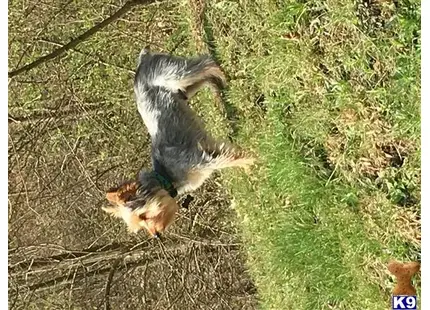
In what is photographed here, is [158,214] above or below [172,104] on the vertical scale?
below

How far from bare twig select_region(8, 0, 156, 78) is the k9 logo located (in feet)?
6.13

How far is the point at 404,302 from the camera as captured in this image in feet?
8.50

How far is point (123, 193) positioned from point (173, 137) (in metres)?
0.35

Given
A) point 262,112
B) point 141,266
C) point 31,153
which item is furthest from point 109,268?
point 262,112

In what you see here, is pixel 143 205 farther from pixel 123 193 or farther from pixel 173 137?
pixel 173 137

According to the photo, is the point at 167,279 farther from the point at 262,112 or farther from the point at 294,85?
the point at 294,85

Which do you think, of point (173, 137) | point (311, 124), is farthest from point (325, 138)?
point (173, 137)

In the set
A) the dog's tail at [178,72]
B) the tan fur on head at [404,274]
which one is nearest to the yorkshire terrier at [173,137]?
the dog's tail at [178,72]

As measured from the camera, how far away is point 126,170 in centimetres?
366

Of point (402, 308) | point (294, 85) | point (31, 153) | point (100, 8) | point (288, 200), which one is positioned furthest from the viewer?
point (31, 153)

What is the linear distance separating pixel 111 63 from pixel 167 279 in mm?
1214

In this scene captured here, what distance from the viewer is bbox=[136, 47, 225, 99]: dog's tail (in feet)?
10.0

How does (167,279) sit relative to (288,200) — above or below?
below

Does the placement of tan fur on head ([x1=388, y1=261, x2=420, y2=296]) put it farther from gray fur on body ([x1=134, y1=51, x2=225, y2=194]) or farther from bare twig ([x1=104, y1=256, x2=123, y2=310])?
bare twig ([x1=104, y1=256, x2=123, y2=310])
